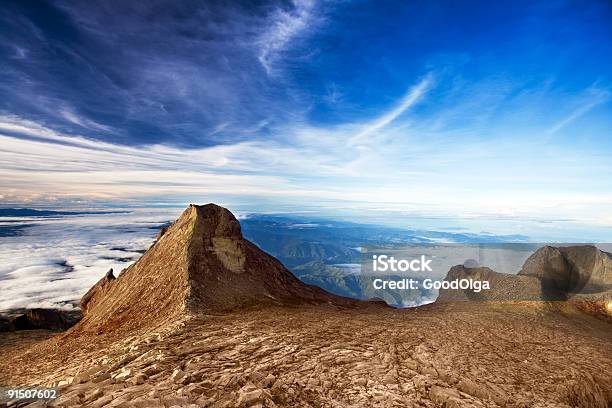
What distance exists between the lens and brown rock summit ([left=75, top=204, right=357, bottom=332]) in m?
24.7

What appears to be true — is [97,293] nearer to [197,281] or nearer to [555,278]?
[197,281]

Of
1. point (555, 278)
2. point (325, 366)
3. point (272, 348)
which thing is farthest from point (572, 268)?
point (272, 348)

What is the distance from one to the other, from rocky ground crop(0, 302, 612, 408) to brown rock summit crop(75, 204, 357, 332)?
2623mm

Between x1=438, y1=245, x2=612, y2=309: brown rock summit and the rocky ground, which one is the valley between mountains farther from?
x1=438, y1=245, x2=612, y2=309: brown rock summit

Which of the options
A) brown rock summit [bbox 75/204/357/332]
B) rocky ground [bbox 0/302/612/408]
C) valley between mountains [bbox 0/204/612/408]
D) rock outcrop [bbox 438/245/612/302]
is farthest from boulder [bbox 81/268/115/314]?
rock outcrop [bbox 438/245/612/302]

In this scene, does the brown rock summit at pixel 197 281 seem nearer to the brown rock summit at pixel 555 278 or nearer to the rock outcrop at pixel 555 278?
the rock outcrop at pixel 555 278

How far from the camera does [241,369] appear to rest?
526 inches

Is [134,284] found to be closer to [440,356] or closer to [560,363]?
[440,356]

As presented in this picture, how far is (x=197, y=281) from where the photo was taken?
1045 inches

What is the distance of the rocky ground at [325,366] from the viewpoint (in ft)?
37.8

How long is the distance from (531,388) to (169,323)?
1880 centimetres

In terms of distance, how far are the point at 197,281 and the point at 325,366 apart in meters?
15.8

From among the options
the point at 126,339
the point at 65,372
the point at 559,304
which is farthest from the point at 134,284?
the point at 559,304

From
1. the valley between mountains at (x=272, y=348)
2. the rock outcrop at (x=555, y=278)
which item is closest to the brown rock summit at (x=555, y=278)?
the rock outcrop at (x=555, y=278)
